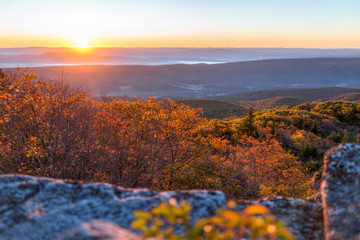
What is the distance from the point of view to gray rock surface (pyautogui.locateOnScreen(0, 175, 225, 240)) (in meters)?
2.49

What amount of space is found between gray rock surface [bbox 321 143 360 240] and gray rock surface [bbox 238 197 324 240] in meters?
0.24

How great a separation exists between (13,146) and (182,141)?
7.62 metres

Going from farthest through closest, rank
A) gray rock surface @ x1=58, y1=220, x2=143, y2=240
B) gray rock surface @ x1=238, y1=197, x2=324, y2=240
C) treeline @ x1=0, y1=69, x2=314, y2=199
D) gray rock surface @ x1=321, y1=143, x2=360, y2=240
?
treeline @ x1=0, y1=69, x2=314, y2=199 < gray rock surface @ x1=238, y1=197, x2=324, y2=240 < gray rock surface @ x1=321, y1=143, x2=360, y2=240 < gray rock surface @ x1=58, y1=220, x2=143, y2=240

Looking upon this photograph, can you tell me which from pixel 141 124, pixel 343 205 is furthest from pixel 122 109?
pixel 343 205

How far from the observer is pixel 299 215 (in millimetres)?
3381

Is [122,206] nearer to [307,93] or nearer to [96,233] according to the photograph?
[96,233]

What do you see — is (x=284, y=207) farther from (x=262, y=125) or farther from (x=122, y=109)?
(x=262, y=125)

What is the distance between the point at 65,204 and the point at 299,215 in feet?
11.7

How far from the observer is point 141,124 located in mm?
11000

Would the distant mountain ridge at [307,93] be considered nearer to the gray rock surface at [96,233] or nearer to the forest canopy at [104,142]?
the forest canopy at [104,142]

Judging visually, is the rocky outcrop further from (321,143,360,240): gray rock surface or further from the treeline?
the treeline

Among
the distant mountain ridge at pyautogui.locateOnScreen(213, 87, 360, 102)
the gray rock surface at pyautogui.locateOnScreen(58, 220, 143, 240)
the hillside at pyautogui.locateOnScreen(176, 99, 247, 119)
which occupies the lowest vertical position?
the hillside at pyautogui.locateOnScreen(176, 99, 247, 119)

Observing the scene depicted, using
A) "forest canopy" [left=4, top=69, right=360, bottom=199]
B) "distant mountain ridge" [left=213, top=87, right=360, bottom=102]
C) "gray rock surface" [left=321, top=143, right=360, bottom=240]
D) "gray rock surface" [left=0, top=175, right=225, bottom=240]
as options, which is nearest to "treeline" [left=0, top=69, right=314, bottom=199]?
"forest canopy" [left=4, top=69, right=360, bottom=199]

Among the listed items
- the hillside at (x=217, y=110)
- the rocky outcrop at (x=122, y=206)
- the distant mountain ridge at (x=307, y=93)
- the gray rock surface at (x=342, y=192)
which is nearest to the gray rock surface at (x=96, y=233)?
the rocky outcrop at (x=122, y=206)
